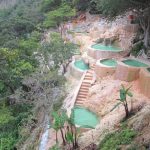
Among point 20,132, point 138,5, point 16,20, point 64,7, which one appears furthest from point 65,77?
point 16,20

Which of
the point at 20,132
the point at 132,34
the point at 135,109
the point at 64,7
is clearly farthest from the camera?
the point at 64,7

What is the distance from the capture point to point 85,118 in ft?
76.3

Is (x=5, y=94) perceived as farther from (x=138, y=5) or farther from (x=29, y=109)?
(x=138, y=5)

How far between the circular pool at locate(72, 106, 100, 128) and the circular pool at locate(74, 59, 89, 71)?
5858 mm

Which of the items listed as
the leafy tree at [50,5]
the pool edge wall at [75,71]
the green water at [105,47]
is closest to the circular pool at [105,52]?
the green water at [105,47]

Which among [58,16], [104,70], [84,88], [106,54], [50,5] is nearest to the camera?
[84,88]

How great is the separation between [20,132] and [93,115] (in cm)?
517

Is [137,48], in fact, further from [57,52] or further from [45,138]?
[45,138]

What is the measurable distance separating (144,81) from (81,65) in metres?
8.67

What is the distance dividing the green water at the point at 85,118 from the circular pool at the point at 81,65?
5.87 metres

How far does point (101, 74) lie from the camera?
2688 cm

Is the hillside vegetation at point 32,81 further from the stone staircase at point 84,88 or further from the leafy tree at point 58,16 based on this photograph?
the leafy tree at point 58,16

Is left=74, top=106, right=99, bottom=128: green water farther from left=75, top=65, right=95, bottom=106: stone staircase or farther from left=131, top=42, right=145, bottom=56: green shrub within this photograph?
left=131, top=42, right=145, bottom=56: green shrub

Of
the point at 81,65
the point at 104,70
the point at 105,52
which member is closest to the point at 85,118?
the point at 104,70
